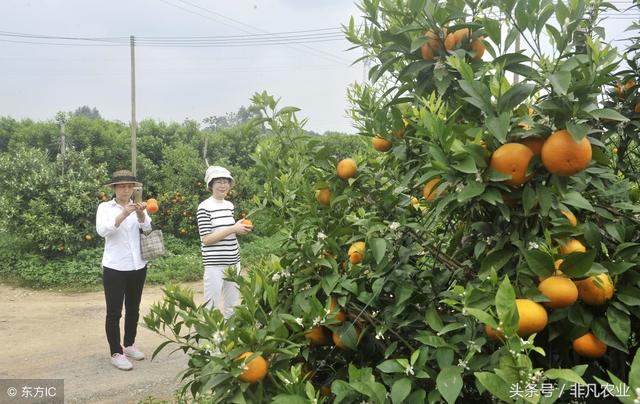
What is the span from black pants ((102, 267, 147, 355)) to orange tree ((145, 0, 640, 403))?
2627 mm

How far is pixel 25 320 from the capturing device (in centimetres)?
573

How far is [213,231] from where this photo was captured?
161 inches

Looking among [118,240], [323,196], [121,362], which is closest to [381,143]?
[323,196]

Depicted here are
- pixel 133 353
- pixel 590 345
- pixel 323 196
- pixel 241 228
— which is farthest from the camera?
pixel 133 353

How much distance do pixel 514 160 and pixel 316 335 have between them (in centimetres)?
71

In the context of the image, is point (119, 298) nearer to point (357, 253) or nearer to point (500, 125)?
point (357, 253)

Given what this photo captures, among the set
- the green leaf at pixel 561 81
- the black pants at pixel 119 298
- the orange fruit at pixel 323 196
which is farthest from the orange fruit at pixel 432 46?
the black pants at pixel 119 298

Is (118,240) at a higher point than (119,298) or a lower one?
higher

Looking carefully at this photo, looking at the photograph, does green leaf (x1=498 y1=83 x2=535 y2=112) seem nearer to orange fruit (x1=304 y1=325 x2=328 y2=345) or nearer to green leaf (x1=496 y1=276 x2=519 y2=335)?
green leaf (x1=496 y1=276 x2=519 y2=335)

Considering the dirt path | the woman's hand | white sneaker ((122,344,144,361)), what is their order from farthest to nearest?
white sneaker ((122,344,144,361)) → the woman's hand → the dirt path

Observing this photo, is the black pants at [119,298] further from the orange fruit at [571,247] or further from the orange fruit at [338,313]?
the orange fruit at [571,247]

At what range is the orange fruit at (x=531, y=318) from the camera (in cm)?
102

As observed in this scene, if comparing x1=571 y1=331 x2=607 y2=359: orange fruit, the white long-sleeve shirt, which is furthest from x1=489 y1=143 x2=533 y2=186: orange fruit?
the white long-sleeve shirt

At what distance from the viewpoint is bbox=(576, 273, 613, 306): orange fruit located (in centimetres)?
109
